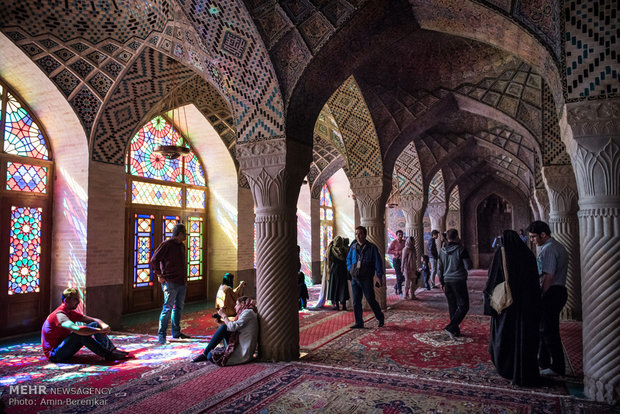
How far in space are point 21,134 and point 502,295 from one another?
7261mm

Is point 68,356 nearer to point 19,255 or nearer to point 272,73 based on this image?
point 19,255

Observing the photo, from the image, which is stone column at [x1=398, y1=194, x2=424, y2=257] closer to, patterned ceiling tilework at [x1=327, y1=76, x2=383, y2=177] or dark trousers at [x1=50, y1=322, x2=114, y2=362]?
patterned ceiling tilework at [x1=327, y1=76, x2=383, y2=177]

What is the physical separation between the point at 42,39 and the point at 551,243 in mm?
6946

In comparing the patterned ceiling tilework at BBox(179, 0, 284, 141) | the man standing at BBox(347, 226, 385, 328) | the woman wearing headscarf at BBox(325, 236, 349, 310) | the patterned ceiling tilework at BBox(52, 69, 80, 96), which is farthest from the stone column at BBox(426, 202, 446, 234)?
the patterned ceiling tilework at BBox(52, 69, 80, 96)

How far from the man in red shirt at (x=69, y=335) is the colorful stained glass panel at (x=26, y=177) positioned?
9.61ft

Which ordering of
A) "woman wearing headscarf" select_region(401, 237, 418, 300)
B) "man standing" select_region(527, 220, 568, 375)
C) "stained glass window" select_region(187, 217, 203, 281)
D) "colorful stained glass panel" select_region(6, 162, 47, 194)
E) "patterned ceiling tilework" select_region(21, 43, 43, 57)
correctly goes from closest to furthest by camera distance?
"man standing" select_region(527, 220, 568, 375)
"patterned ceiling tilework" select_region(21, 43, 43, 57)
"colorful stained glass panel" select_region(6, 162, 47, 194)
"woman wearing headscarf" select_region(401, 237, 418, 300)
"stained glass window" select_region(187, 217, 203, 281)

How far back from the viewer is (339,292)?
829 centimetres

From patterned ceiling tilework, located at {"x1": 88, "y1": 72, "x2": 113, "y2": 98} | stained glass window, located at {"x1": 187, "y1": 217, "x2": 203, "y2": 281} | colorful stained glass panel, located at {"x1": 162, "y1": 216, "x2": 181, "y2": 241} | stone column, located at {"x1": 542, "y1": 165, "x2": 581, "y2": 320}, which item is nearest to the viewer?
patterned ceiling tilework, located at {"x1": 88, "y1": 72, "x2": 113, "y2": 98}

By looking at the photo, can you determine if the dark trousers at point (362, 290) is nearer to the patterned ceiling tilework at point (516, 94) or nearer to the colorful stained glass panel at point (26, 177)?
the patterned ceiling tilework at point (516, 94)

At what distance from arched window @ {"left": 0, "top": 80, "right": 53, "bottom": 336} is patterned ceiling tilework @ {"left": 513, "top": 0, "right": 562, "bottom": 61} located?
23.5 feet

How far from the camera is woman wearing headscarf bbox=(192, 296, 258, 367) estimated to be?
15.5 ft

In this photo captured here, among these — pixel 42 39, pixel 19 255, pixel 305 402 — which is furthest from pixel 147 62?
pixel 305 402

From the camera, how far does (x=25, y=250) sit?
6.70m

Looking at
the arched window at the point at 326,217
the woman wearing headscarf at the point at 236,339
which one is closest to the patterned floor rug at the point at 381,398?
the woman wearing headscarf at the point at 236,339
